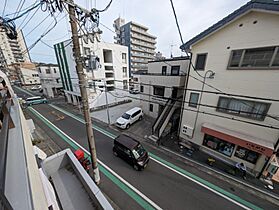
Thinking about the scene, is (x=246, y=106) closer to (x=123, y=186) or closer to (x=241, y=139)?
(x=241, y=139)

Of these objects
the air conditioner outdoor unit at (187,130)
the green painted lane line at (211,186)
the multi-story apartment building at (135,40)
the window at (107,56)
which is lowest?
the green painted lane line at (211,186)

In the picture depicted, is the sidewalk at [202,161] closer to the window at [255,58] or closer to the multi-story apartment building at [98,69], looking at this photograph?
the window at [255,58]

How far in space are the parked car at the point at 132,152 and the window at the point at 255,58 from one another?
7773 millimetres

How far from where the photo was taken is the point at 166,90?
12.5m

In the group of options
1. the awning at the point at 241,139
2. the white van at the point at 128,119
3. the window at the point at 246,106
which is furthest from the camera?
the white van at the point at 128,119

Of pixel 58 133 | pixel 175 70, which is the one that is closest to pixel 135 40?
pixel 175 70

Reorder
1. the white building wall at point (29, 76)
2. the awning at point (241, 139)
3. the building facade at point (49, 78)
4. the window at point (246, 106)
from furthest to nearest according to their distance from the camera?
the white building wall at point (29, 76)
the building facade at point (49, 78)
the window at point (246, 106)
the awning at point (241, 139)

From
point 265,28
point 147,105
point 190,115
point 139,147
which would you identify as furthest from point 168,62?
point 139,147

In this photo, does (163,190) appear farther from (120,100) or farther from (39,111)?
(39,111)

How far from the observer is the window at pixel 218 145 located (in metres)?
8.19

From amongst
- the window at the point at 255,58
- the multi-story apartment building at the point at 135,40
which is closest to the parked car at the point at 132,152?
the window at the point at 255,58

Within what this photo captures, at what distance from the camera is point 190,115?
9492 mm

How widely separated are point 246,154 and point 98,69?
58.0 ft

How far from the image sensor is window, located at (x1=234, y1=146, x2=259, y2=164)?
7311mm
